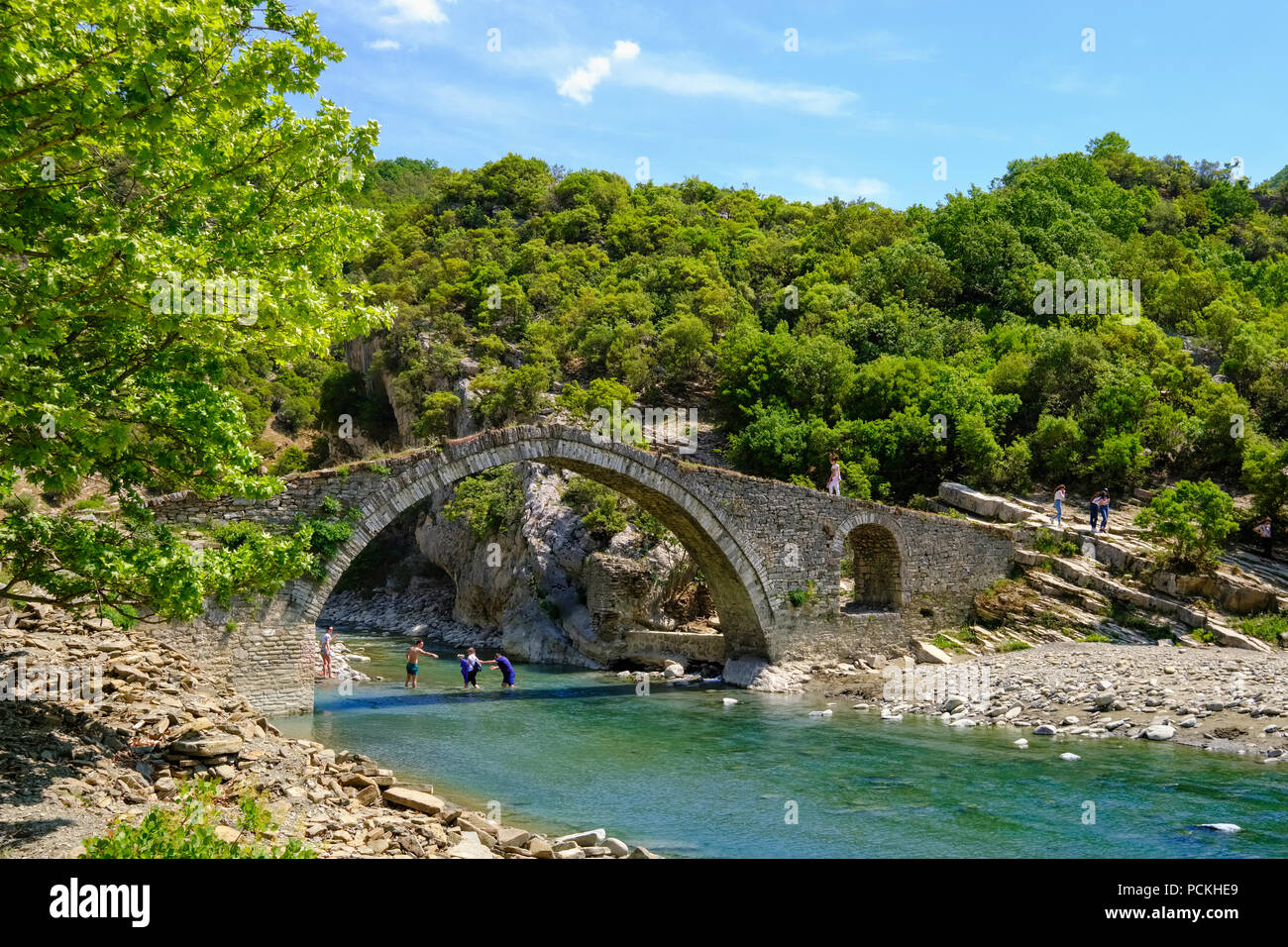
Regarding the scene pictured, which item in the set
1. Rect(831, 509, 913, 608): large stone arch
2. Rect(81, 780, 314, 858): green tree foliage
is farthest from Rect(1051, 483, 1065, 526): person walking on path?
Rect(81, 780, 314, 858): green tree foliage

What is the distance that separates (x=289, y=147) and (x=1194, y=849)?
10.2m

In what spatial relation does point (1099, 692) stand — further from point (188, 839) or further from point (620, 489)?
point (188, 839)

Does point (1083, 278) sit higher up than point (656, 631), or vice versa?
point (1083, 278)

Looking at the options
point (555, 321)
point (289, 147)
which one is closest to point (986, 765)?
point (289, 147)

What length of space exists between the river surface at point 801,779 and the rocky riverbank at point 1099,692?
1.76 ft

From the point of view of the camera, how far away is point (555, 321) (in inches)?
1508

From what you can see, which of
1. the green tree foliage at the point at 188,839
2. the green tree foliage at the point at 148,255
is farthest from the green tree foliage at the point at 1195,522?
the green tree foliage at the point at 188,839

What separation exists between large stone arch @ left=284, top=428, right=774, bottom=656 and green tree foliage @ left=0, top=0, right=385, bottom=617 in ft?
24.8

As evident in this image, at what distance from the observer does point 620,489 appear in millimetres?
19891

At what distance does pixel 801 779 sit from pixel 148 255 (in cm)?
968

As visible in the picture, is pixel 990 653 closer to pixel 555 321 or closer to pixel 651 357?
pixel 651 357

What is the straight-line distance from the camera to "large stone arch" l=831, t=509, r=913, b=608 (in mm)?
20766

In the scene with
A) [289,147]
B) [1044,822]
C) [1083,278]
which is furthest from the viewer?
[1083,278]

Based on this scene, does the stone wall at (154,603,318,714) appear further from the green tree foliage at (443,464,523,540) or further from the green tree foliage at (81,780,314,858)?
the green tree foliage at (443,464,523,540)
